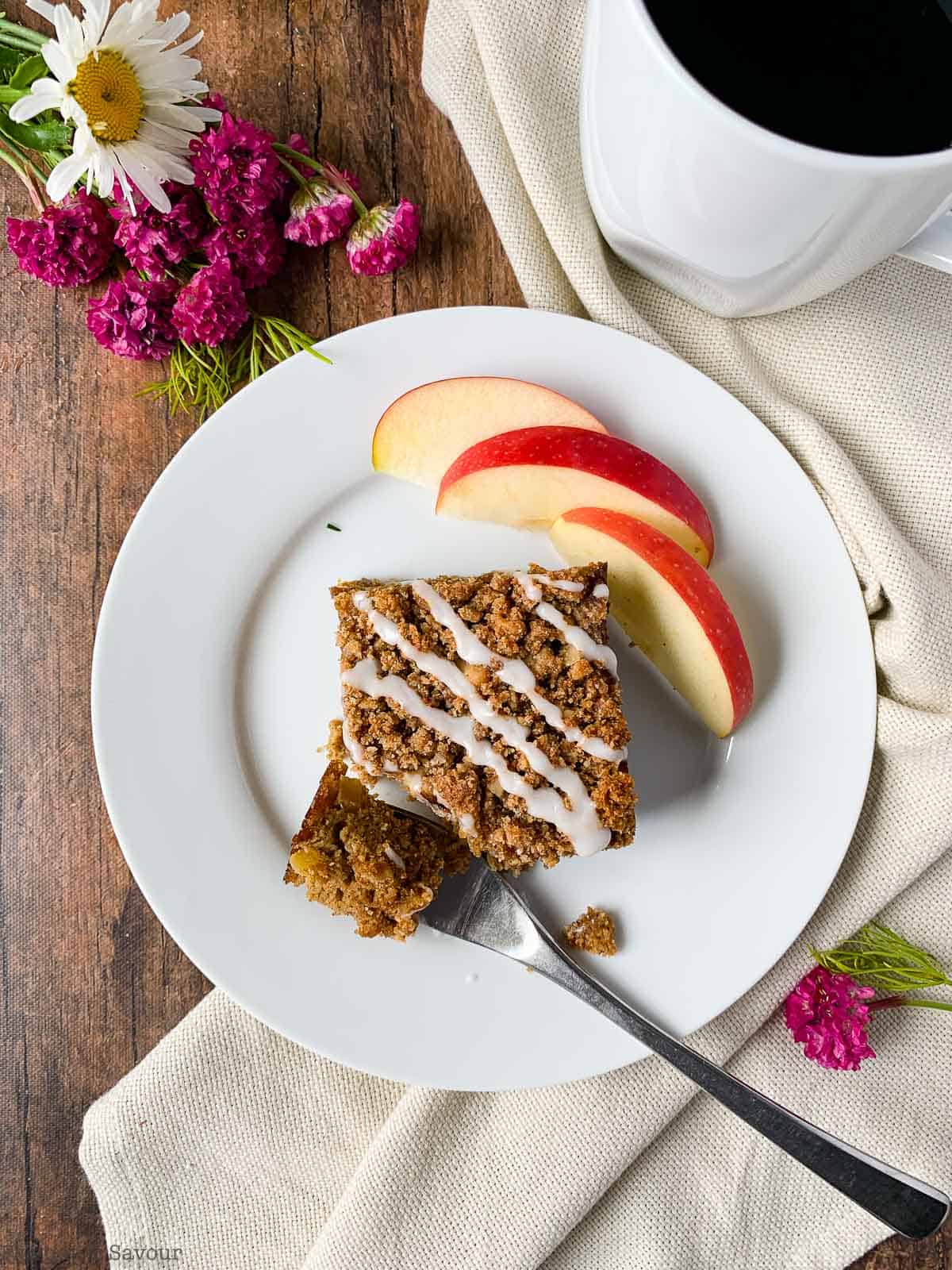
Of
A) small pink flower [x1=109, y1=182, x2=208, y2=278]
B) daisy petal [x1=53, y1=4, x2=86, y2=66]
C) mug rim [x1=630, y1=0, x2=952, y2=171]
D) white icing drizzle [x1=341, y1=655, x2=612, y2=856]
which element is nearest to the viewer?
mug rim [x1=630, y1=0, x2=952, y2=171]

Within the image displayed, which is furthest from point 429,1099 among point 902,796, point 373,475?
point 373,475

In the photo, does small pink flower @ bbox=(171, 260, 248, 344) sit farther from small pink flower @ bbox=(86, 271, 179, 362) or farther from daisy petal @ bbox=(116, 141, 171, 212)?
daisy petal @ bbox=(116, 141, 171, 212)

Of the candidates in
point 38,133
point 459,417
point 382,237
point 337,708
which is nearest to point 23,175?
point 38,133

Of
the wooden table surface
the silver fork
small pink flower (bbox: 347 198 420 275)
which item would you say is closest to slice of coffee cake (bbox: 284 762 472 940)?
the silver fork

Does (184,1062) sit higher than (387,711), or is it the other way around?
(387,711)

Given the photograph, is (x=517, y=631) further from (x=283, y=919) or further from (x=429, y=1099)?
(x=429, y=1099)

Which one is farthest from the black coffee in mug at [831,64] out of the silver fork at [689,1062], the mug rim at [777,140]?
the silver fork at [689,1062]
